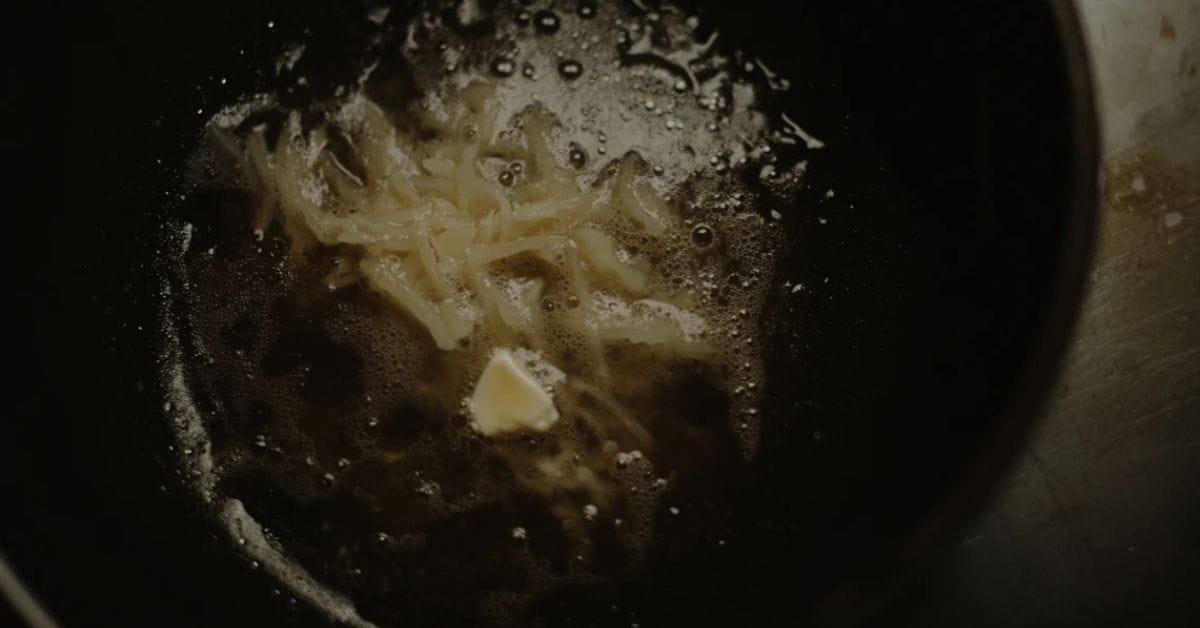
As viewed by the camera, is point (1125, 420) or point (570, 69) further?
point (570, 69)

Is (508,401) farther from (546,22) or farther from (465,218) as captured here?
(546,22)

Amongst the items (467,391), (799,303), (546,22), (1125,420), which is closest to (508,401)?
(467,391)

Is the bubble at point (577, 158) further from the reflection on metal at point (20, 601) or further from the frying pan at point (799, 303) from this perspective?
the reflection on metal at point (20, 601)

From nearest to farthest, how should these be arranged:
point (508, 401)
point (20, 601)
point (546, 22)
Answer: point (20, 601) < point (508, 401) < point (546, 22)

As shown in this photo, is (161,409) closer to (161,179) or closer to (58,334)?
(58,334)

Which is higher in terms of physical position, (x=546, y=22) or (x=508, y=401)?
(x=546, y=22)

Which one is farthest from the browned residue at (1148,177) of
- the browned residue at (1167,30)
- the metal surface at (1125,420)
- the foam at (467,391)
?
the foam at (467,391)

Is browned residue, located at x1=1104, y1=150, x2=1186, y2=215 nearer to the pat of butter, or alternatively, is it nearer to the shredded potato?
the shredded potato
